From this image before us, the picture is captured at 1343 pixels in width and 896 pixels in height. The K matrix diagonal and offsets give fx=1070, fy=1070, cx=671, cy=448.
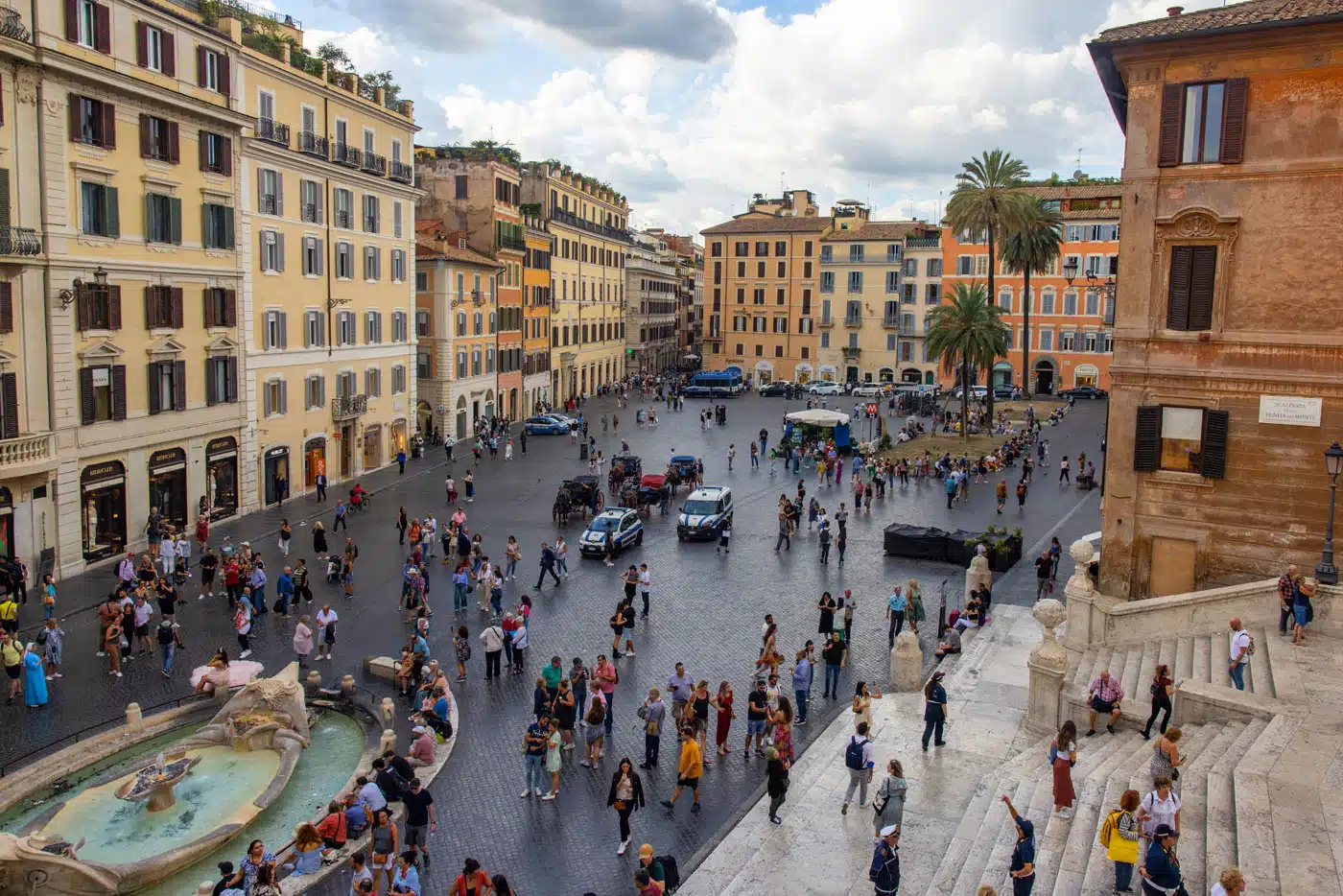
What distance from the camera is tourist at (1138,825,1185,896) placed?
9.71 meters

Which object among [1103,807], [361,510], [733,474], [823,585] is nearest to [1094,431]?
[733,474]

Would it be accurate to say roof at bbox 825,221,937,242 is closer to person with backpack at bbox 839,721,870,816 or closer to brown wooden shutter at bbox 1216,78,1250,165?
brown wooden shutter at bbox 1216,78,1250,165

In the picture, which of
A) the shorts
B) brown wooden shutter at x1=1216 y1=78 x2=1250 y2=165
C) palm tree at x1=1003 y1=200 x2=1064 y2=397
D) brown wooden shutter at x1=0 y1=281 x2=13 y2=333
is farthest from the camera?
palm tree at x1=1003 y1=200 x2=1064 y2=397

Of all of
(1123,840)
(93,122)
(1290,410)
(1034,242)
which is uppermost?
(1034,242)

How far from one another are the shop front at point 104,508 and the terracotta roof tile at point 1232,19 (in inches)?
1049

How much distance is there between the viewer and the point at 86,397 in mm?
28234

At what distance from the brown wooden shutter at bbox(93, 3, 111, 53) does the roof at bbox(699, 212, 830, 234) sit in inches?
2756

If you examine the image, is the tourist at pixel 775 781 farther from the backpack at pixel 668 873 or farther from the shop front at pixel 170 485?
the shop front at pixel 170 485

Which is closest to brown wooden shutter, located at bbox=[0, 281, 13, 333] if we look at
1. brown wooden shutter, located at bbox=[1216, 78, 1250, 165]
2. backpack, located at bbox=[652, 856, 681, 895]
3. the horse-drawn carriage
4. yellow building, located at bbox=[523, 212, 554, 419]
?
the horse-drawn carriage

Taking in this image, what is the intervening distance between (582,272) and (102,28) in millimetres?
52856

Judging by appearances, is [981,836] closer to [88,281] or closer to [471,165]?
[88,281]

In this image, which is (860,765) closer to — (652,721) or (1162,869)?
(652,721)

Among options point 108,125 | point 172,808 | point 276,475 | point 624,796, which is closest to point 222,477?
point 276,475

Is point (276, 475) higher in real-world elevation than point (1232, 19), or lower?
lower
